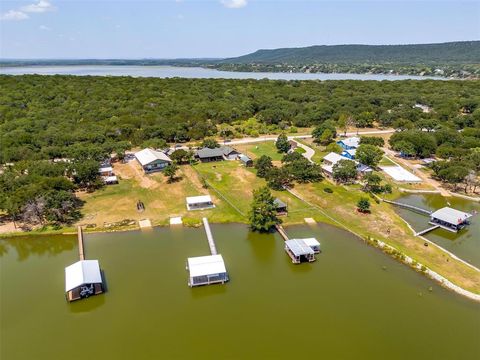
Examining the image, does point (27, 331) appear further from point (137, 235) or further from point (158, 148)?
point (158, 148)

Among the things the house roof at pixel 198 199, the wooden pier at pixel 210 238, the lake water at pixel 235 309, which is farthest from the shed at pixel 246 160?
the lake water at pixel 235 309

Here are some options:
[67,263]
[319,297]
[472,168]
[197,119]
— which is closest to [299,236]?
[319,297]

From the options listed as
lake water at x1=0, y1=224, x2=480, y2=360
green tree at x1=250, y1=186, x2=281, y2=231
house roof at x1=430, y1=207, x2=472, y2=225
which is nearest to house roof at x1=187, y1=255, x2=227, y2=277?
lake water at x1=0, y1=224, x2=480, y2=360

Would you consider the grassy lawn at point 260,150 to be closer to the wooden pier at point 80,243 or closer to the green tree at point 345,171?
the green tree at point 345,171

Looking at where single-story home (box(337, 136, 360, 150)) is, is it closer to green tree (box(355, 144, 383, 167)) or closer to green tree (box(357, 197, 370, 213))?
green tree (box(355, 144, 383, 167))

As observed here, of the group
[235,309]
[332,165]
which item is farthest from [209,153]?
[235,309]

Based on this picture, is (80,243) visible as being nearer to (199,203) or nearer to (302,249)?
(199,203)
